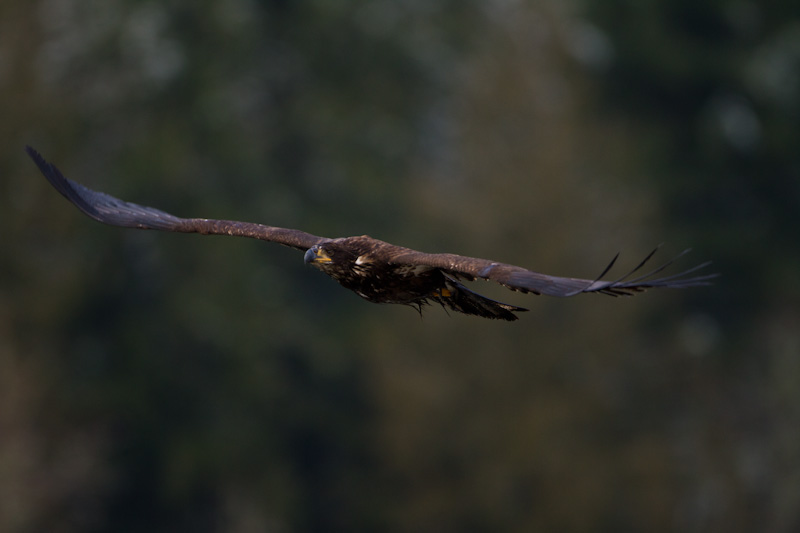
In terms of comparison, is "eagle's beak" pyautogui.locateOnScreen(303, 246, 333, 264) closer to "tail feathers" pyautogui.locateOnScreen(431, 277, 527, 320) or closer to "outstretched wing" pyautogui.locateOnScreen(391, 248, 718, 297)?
"tail feathers" pyautogui.locateOnScreen(431, 277, 527, 320)

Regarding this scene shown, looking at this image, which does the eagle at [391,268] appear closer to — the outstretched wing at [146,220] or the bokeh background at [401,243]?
the outstretched wing at [146,220]

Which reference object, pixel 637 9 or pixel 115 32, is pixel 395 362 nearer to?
pixel 115 32

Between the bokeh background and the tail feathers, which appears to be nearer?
the tail feathers

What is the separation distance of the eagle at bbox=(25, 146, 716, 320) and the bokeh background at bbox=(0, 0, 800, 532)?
35.2 ft

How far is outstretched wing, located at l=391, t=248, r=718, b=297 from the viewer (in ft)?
21.7

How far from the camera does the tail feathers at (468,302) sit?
8.58m

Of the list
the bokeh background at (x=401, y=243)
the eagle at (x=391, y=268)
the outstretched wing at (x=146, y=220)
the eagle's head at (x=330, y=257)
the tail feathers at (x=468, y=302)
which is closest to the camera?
A: the eagle at (x=391, y=268)

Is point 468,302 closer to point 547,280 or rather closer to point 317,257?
point 317,257

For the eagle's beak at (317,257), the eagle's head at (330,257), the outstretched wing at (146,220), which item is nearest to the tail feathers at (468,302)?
the eagle's head at (330,257)

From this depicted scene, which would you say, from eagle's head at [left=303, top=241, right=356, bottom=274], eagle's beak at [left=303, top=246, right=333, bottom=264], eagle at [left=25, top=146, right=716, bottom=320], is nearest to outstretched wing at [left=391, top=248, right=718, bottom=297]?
eagle at [left=25, top=146, right=716, bottom=320]

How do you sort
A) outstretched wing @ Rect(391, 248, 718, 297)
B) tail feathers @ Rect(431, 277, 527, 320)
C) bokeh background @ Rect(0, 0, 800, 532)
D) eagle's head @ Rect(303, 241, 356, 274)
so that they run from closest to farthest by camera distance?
1. outstretched wing @ Rect(391, 248, 718, 297)
2. tail feathers @ Rect(431, 277, 527, 320)
3. eagle's head @ Rect(303, 241, 356, 274)
4. bokeh background @ Rect(0, 0, 800, 532)

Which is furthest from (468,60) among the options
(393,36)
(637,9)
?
(637,9)

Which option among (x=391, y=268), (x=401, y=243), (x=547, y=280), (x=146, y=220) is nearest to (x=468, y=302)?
(x=391, y=268)

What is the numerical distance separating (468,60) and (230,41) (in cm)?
605
